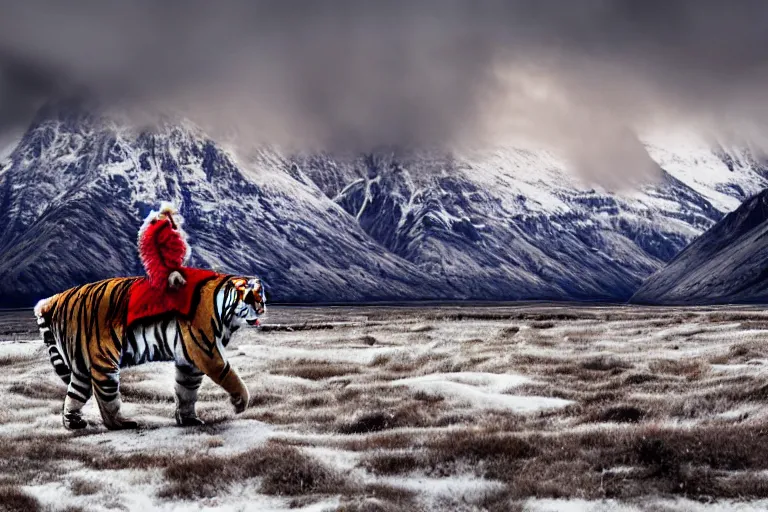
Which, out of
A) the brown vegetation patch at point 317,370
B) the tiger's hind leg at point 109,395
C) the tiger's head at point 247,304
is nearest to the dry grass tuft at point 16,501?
the tiger's hind leg at point 109,395

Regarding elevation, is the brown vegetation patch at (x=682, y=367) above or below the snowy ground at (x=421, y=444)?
below

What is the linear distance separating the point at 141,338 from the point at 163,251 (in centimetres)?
183

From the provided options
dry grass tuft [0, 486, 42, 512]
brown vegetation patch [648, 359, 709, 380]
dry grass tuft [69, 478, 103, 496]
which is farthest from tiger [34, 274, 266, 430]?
brown vegetation patch [648, 359, 709, 380]

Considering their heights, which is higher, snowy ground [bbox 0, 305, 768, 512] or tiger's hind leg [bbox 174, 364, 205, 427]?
tiger's hind leg [bbox 174, 364, 205, 427]

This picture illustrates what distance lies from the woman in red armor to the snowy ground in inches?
124

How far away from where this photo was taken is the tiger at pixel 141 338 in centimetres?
1647

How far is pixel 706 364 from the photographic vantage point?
27391 millimetres

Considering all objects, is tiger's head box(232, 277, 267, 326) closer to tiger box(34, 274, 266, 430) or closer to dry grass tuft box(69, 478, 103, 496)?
tiger box(34, 274, 266, 430)

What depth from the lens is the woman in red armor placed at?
54.5ft

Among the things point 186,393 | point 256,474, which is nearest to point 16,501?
point 256,474

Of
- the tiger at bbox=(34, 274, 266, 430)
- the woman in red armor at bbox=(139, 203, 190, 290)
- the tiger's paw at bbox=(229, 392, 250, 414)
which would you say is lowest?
the tiger's paw at bbox=(229, 392, 250, 414)

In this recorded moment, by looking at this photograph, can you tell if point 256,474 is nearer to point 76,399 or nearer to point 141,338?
point 141,338

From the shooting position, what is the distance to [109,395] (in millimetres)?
17031

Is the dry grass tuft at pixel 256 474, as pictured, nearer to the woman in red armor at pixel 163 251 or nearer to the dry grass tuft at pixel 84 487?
the dry grass tuft at pixel 84 487
